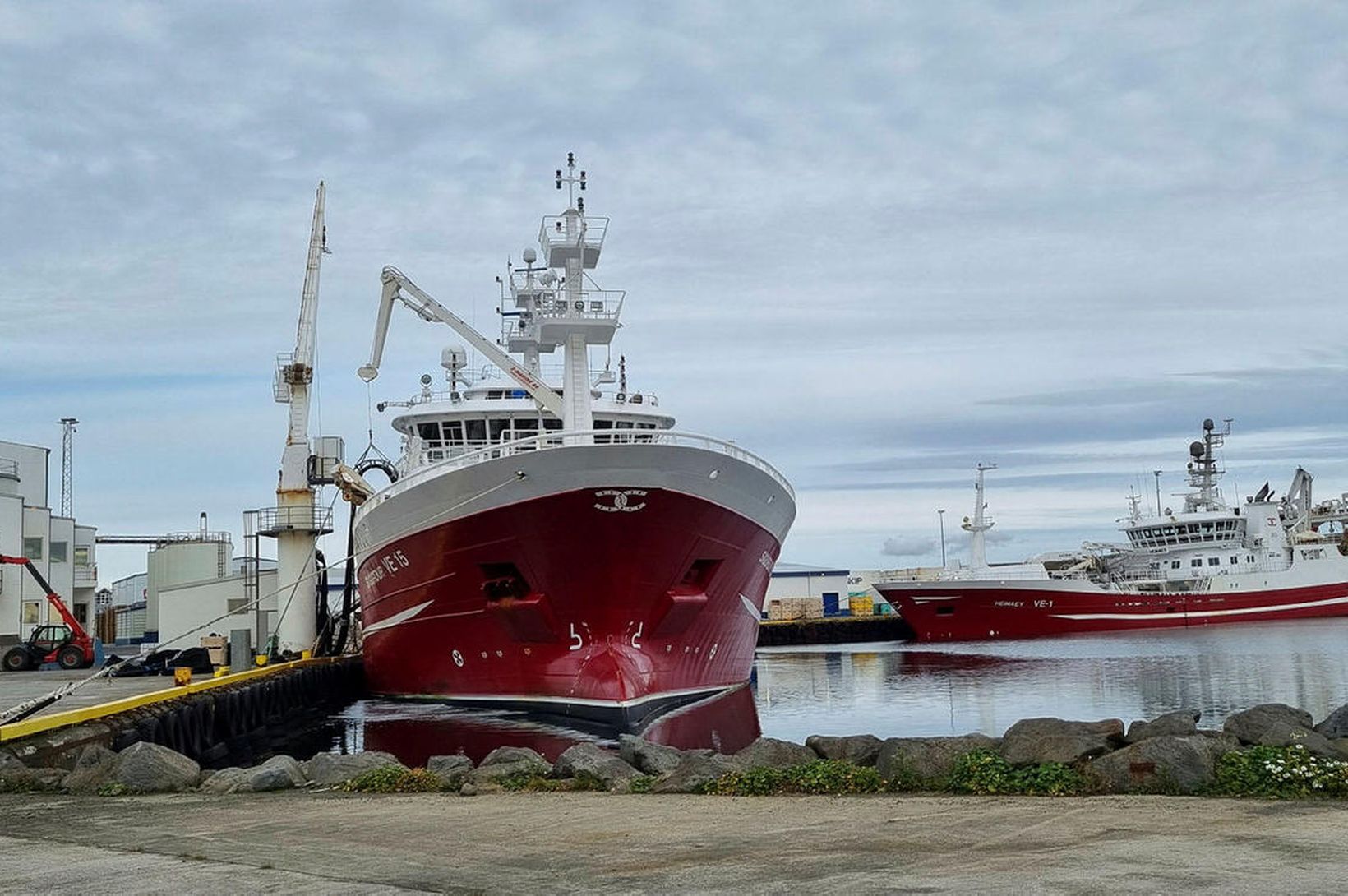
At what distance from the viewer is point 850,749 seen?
11461mm

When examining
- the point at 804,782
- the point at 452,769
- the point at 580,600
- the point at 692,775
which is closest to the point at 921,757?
the point at 804,782

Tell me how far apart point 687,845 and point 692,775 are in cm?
281

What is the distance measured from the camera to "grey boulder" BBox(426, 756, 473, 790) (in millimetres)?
10828

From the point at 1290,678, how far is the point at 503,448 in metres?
22.7

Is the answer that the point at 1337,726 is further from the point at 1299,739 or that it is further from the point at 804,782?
the point at 804,782

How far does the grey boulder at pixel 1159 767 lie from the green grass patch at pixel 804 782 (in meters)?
1.70

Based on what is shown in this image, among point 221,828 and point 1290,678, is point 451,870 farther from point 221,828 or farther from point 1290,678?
point 1290,678

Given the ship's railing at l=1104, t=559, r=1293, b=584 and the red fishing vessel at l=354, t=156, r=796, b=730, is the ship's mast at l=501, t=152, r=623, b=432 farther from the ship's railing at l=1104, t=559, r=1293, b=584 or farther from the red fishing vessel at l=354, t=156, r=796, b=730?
the ship's railing at l=1104, t=559, r=1293, b=584

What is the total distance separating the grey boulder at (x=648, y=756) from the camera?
11945 mm

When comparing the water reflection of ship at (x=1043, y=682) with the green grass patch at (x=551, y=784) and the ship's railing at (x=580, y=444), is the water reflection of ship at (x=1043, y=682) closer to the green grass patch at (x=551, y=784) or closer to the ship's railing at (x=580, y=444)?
the ship's railing at (x=580, y=444)

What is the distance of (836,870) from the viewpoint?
6.50 meters

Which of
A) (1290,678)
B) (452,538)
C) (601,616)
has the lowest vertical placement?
(1290,678)

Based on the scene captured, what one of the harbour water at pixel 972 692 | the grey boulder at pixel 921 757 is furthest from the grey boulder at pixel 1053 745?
the harbour water at pixel 972 692

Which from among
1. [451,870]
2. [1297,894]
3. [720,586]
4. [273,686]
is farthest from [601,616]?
[1297,894]
